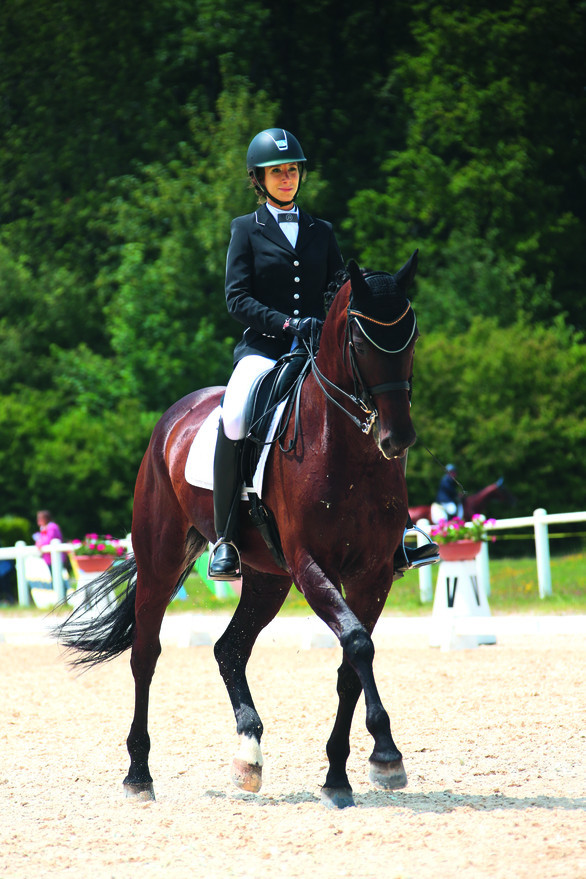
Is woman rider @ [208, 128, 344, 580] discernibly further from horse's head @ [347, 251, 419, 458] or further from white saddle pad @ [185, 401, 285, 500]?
horse's head @ [347, 251, 419, 458]

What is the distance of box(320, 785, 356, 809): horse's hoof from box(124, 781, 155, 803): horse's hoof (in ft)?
3.45

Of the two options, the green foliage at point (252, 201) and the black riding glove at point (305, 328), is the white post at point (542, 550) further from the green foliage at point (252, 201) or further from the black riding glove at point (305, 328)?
the green foliage at point (252, 201)

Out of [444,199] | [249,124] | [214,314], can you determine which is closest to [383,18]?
[444,199]

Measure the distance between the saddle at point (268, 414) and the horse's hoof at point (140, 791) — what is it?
52.1 inches

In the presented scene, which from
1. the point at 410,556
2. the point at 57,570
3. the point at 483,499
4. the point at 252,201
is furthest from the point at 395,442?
the point at 252,201

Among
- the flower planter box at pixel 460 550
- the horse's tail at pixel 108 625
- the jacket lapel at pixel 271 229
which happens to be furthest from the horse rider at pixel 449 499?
the jacket lapel at pixel 271 229

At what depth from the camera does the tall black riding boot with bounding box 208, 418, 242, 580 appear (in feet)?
19.6

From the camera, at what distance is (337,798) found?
5246 mm

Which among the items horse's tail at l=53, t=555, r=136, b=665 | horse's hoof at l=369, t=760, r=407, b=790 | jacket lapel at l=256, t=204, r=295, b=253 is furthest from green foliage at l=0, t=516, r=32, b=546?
horse's hoof at l=369, t=760, r=407, b=790

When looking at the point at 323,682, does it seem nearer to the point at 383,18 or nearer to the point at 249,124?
the point at 249,124

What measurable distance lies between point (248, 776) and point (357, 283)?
2.45 meters

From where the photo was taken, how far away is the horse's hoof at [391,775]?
4973 millimetres

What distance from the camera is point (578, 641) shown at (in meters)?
11.8

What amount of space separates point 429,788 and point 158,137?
3362 centimetres
